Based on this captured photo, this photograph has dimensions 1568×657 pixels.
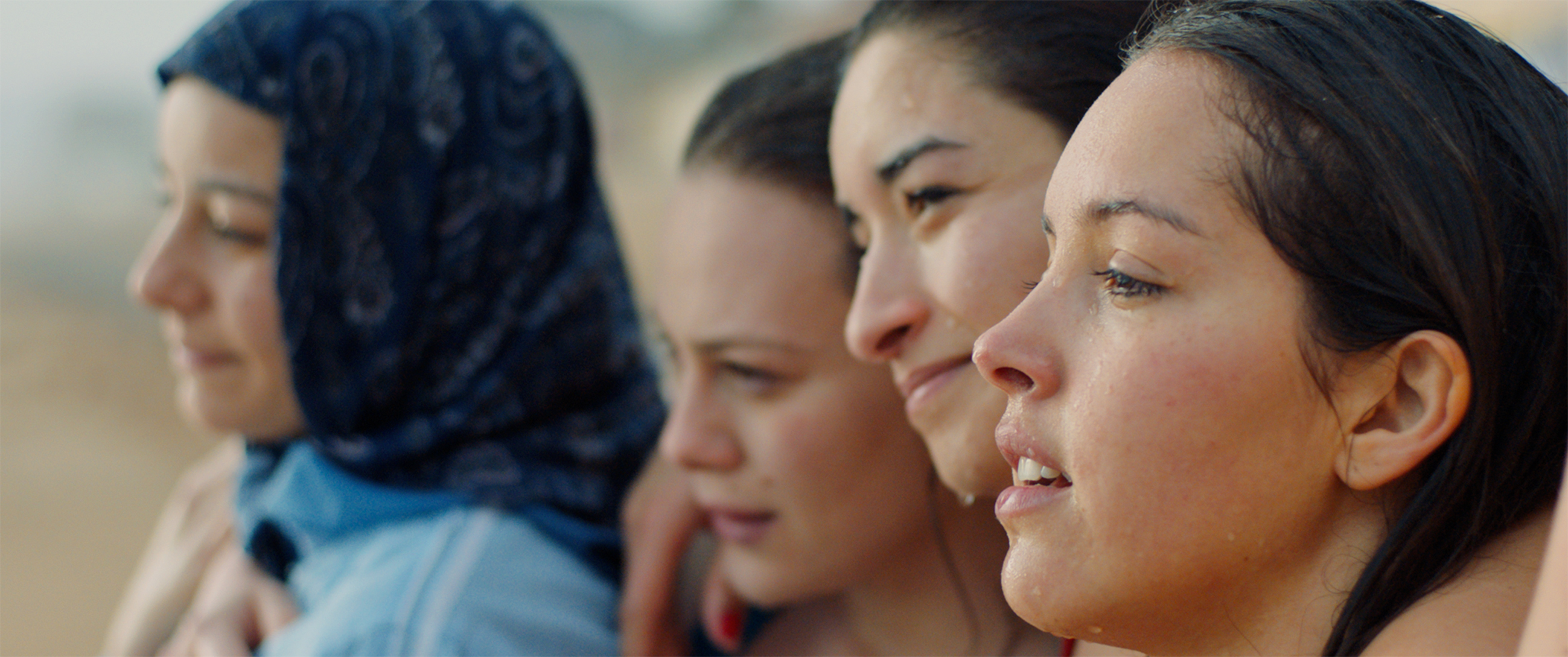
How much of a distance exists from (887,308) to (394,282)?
124 cm

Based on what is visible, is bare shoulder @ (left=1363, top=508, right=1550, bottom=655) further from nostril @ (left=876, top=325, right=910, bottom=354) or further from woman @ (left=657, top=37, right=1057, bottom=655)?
woman @ (left=657, top=37, right=1057, bottom=655)

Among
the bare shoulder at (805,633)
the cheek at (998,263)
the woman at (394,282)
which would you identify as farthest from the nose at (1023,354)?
the woman at (394,282)

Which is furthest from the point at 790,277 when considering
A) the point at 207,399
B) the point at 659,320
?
the point at 207,399

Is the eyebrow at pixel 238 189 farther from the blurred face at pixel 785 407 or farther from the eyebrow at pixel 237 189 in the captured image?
the blurred face at pixel 785 407

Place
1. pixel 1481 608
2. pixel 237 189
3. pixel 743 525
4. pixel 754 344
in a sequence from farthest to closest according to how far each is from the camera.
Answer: pixel 237 189 < pixel 743 525 < pixel 754 344 < pixel 1481 608

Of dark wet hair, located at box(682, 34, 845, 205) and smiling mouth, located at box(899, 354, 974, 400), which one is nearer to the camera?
smiling mouth, located at box(899, 354, 974, 400)

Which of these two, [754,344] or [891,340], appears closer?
[891,340]

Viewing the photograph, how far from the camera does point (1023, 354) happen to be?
1.08 m

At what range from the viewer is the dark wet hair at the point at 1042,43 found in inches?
58.3

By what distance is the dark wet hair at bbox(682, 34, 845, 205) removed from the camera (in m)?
1.97

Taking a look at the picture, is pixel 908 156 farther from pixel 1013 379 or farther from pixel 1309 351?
pixel 1309 351

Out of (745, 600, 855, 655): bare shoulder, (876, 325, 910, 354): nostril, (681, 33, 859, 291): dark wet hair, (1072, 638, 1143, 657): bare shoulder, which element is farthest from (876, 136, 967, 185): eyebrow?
(745, 600, 855, 655): bare shoulder

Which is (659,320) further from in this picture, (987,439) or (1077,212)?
(1077,212)

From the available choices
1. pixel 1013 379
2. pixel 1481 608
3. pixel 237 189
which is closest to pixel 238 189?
pixel 237 189
